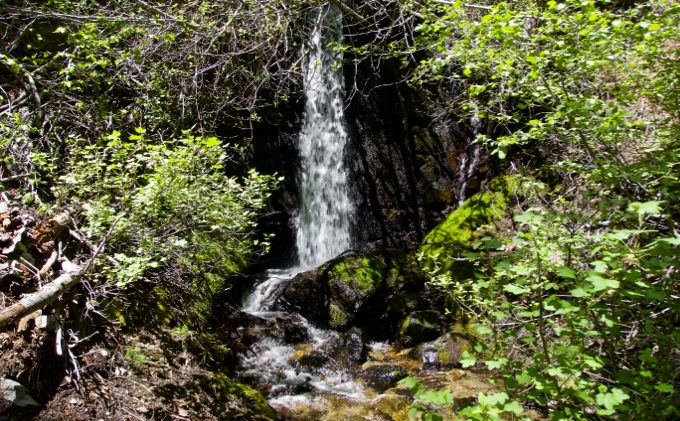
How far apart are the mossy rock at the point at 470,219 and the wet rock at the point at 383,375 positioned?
1.99m

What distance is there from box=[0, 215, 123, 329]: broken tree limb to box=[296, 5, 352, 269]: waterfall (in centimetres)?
687

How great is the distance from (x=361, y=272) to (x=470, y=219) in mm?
2242

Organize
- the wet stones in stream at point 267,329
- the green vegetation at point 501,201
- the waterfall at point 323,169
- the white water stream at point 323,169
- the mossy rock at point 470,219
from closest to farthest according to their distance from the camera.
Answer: the green vegetation at point 501,201
the wet stones in stream at point 267,329
the mossy rock at point 470,219
the white water stream at point 323,169
the waterfall at point 323,169

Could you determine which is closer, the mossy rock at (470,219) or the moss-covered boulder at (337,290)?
the moss-covered boulder at (337,290)

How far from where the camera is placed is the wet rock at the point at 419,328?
19.1 ft

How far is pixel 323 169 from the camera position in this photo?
10414 mm

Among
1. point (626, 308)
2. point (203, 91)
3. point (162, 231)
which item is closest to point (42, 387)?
point (162, 231)

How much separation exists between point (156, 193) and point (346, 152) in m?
7.09

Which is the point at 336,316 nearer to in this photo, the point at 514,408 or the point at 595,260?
the point at 595,260

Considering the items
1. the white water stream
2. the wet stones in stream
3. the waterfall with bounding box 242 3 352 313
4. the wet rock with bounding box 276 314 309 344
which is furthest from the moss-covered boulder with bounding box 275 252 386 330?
the waterfall with bounding box 242 3 352 313

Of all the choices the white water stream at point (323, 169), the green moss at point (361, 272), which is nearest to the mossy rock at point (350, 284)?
the green moss at point (361, 272)

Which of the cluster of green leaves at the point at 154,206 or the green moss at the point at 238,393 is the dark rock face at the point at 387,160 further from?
the green moss at the point at 238,393

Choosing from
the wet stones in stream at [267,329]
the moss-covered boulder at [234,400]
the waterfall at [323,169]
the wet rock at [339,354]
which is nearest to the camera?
the moss-covered boulder at [234,400]

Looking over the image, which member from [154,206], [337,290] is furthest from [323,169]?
[154,206]
